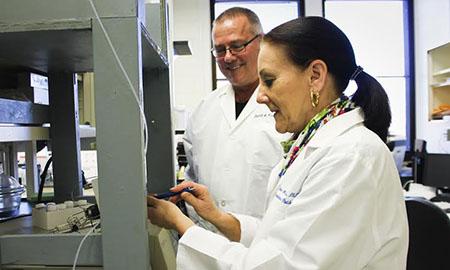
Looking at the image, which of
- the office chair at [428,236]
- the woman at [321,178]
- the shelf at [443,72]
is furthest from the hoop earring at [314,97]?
the shelf at [443,72]

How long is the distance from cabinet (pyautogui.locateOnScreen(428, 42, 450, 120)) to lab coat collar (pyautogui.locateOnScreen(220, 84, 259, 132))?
3.13 metres

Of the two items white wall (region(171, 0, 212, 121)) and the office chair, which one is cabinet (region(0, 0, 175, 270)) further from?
white wall (region(171, 0, 212, 121))

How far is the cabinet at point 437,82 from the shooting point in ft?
13.1

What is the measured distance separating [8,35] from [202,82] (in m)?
3.73

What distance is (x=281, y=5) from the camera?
15.4ft

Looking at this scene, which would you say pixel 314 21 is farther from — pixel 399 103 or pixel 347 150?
pixel 399 103

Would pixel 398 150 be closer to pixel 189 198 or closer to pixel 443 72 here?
pixel 443 72

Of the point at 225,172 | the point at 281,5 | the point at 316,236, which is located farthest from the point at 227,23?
the point at 281,5

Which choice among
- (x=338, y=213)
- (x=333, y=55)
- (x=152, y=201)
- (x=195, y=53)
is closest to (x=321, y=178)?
(x=338, y=213)

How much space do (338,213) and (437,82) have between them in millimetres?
3890

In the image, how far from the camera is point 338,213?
2.38 ft

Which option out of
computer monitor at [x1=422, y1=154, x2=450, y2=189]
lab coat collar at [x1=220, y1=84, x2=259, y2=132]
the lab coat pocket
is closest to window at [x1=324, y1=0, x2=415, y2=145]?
computer monitor at [x1=422, y1=154, x2=450, y2=189]

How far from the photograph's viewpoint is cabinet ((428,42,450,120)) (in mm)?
3986

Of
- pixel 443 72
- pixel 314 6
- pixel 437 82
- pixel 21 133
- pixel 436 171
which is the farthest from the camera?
pixel 314 6
